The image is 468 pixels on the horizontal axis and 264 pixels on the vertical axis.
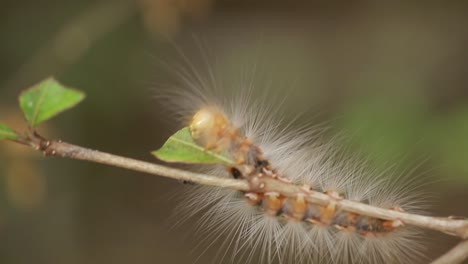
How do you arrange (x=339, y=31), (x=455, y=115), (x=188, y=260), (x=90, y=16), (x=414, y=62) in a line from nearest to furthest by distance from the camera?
(x=455, y=115), (x=90, y=16), (x=188, y=260), (x=414, y=62), (x=339, y=31)

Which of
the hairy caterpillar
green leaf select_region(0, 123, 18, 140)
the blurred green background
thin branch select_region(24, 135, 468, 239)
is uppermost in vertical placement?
the blurred green background

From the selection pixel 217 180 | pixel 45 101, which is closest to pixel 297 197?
pixel 217 180

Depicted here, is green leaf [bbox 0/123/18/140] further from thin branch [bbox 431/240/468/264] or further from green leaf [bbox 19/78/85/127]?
thin branch [bbox 431/240/468/264]

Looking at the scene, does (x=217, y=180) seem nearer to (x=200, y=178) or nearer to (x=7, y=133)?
(x=200, y=178)

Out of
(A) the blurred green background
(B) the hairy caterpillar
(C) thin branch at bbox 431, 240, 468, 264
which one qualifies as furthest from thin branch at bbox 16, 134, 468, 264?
(A) the blurred green background

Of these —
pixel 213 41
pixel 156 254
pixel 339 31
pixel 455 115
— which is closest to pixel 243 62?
pixel 213 41

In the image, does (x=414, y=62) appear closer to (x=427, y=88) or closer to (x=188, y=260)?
(x=427, y=88)
